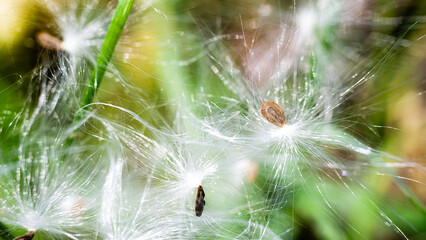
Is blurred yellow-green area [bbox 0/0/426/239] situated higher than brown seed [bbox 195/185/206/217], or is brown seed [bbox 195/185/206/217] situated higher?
blurred yellow-green area [bbox 0/0/426/239]

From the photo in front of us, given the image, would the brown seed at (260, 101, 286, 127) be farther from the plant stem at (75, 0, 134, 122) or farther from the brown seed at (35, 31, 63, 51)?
the brown seed at (35, 31, 63, 51)

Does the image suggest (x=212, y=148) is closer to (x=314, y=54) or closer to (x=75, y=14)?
(x=314, y=54)

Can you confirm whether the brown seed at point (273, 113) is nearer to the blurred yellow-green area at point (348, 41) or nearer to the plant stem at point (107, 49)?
the blurred yellow-green area at point (348, 41)

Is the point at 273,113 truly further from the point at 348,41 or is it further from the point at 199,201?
the point at 348,41

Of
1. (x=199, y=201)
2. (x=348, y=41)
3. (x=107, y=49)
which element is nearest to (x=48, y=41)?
(x=107, y=49)

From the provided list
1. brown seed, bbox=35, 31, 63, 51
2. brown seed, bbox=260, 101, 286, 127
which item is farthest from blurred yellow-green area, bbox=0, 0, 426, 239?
brown seed, bbox=260, 101, 286, 127

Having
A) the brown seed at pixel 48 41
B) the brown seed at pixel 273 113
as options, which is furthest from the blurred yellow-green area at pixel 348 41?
the brown seed at pixel 273 113
